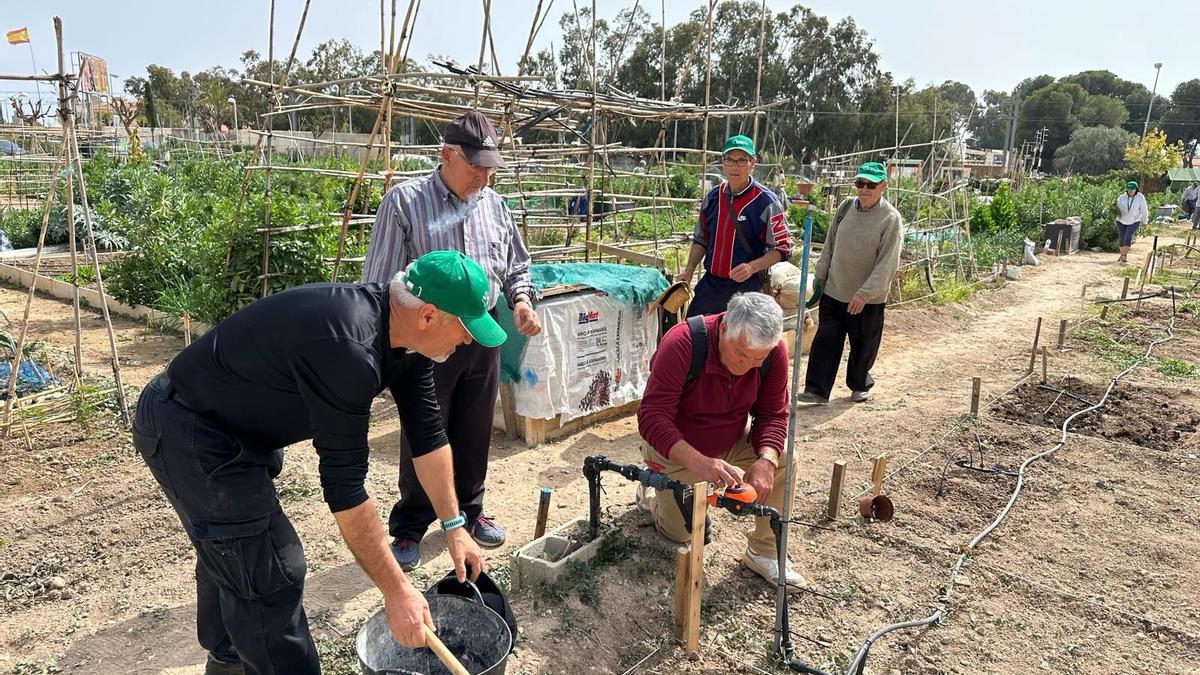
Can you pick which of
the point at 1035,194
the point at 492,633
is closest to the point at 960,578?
the point at 492,633

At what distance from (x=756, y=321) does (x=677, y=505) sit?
3.16ft

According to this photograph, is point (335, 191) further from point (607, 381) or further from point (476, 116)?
point (476, 116)

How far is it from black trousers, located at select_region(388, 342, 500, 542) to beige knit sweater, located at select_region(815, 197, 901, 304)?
291cm

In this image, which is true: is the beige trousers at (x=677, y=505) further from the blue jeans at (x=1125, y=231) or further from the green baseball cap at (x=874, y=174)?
the blue jeans at (x=1125, y=231)

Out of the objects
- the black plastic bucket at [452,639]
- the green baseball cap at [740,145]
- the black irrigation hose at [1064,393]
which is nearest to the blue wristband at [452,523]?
the black plastic bucket at [452,639]

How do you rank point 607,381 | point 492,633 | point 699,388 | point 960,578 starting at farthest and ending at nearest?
point 607,381 < point 960,578 < point 699,388 < point 492,633

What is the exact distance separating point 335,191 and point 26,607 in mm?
9734

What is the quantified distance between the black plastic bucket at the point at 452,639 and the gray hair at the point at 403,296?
0.92m

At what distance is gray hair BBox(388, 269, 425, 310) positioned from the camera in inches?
74.6

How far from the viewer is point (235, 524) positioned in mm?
2014

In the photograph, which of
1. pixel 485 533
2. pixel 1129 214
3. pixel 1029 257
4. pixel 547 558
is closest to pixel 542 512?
pixel 547 558

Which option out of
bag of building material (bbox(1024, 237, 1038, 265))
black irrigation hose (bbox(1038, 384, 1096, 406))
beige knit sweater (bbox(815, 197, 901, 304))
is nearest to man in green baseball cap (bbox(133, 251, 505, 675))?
beige knit sweater (bbox(815, 197, 901, 304))

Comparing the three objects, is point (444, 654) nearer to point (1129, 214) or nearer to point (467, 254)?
point (467, 254)

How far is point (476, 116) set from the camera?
10.2 ft
